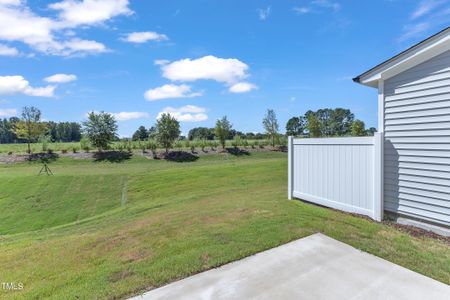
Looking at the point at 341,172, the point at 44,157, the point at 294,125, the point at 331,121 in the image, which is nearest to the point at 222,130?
the point at 44,157

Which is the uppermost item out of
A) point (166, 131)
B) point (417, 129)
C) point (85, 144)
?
point (166, 131)

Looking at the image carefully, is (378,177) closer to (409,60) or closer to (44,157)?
(409,60)

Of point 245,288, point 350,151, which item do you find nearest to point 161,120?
point 350,151

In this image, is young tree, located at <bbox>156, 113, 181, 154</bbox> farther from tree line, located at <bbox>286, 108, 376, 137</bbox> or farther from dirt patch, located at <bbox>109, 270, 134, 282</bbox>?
tree line, located at <bbox>286, 108, 376, 137</bbox>

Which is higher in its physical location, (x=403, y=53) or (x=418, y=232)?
(x=403, y=53)

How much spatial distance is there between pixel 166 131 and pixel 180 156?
3.13m

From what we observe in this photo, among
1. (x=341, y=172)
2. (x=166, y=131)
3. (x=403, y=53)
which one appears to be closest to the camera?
(x=403, y=53)

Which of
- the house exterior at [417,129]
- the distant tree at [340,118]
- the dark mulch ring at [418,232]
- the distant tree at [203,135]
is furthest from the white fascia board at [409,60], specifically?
the distant tree at [340,118]

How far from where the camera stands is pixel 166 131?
2698 centimetres

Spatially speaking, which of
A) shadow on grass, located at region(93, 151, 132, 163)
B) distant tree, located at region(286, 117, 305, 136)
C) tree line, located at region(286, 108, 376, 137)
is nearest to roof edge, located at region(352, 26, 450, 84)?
shadow on grass, located at region(93, 151, 132, 163)

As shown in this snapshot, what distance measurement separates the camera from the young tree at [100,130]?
88.3 ft

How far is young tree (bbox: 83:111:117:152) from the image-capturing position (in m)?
26.9

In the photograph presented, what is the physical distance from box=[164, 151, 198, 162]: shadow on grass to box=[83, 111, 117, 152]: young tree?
6.07 m

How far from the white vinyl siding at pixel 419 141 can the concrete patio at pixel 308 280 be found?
184cm
